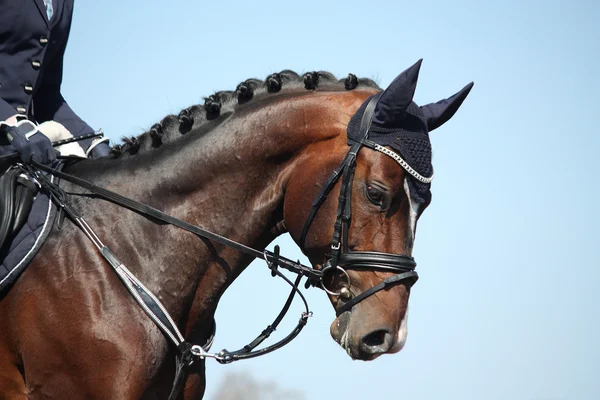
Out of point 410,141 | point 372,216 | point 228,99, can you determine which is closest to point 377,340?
point 372,216

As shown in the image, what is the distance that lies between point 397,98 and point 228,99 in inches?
56.1

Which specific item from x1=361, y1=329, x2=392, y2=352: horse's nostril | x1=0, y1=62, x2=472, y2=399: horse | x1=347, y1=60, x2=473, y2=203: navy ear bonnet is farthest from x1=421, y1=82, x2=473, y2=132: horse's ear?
x1=361, y1=329, x2=392, y2=352: horse's nostril

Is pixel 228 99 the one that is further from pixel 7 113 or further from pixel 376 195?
pixel 7 113

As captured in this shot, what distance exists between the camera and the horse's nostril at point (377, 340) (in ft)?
19.0

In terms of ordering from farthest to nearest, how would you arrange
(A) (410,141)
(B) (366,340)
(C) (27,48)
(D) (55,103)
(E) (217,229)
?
(D) (55,103) → (C) (27,48) → (E) (217,229) → (A) (410,141) → (B) (366,340)

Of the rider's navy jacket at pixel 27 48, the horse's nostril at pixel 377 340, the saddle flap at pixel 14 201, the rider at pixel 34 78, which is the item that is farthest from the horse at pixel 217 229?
the rider's navy jacket at pixel 27 48

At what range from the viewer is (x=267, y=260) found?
6.34 meters

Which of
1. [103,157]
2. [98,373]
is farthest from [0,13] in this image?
[98,373]

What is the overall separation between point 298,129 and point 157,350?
1875 millimetres

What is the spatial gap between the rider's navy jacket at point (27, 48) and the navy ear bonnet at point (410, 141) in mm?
2527

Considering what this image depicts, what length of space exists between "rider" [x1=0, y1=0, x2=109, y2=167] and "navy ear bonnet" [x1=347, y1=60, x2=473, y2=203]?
2.40 meters

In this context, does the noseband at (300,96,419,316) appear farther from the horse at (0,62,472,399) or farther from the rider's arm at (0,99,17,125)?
the rider's arm at (0,99,17,125)

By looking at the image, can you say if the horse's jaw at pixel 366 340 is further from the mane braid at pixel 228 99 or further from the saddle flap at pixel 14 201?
A: the saddle flap at pixel 14 201

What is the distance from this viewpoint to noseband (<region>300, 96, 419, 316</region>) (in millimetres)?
5855
